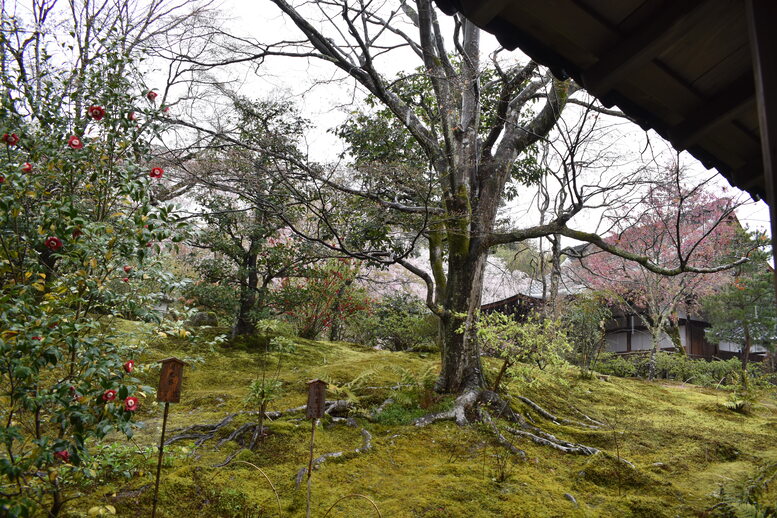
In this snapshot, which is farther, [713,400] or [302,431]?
[713,400]

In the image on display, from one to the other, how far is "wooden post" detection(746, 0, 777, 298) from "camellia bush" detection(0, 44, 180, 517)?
318 cm

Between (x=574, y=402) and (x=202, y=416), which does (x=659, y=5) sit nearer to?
(x=202, y=416)

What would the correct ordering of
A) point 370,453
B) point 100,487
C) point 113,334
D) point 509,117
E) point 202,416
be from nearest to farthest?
point 113,334 → point 100,487 → point 370,453 → point 202,416 → point 509,117

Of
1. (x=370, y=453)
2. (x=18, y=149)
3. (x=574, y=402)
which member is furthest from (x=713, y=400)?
(x=18, y=149)

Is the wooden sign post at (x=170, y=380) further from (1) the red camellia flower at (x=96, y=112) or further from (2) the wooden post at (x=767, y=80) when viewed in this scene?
(2) the wooden post at (x=767, y=80)

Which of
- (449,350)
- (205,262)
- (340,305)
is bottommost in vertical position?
(449,350)

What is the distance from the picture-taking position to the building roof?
1878 millimetres

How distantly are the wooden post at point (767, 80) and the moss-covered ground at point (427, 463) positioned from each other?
123 inches

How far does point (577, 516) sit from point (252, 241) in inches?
302

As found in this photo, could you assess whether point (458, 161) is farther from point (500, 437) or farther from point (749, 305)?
point (749, 305)

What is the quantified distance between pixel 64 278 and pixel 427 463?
3702 millimetres

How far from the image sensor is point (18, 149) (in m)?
3.19

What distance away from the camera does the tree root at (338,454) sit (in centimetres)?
396

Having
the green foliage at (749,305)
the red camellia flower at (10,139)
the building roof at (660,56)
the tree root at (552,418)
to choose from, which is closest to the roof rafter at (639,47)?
the building roof at (660,56)
